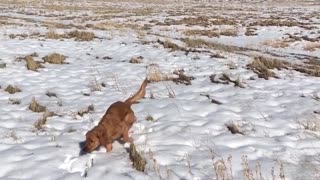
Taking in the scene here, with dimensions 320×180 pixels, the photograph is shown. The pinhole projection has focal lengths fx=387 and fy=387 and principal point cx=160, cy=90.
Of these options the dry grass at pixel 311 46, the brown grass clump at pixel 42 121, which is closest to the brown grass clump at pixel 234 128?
the brown grass clump at pixel 42 121

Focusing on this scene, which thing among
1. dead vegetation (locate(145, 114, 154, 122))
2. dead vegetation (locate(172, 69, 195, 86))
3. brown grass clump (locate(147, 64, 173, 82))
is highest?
dead vegetation (locate(145, 114, 154, 122))

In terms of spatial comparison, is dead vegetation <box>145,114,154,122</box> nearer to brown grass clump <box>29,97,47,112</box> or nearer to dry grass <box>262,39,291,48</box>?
brown grass clump <box>29,97,47,112</box>

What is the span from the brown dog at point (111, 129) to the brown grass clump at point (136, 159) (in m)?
0.28

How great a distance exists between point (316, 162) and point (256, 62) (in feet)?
21.1

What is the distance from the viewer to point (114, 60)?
39.9 ft

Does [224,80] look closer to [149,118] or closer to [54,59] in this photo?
[149,118]

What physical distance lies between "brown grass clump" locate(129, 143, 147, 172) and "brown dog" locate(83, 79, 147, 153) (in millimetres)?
278

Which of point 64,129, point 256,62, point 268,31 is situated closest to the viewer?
point 64,129

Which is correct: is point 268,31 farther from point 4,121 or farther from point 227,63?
point 4,121

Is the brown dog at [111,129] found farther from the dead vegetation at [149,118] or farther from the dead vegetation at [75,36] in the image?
the dead vegetation at [75,36]

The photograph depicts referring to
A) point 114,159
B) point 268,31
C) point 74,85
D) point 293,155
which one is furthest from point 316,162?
point 268,31

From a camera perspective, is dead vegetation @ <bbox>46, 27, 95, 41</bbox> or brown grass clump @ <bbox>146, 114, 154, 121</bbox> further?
dead vegetation @ <bbox>46, 27, 95, 41</bbox>

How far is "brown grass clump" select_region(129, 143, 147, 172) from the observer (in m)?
4.61

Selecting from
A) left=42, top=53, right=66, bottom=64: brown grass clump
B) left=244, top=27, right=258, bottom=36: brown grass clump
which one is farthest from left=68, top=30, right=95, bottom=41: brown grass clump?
left=244, top=27, right=258, bottom=36: brown grass clump
